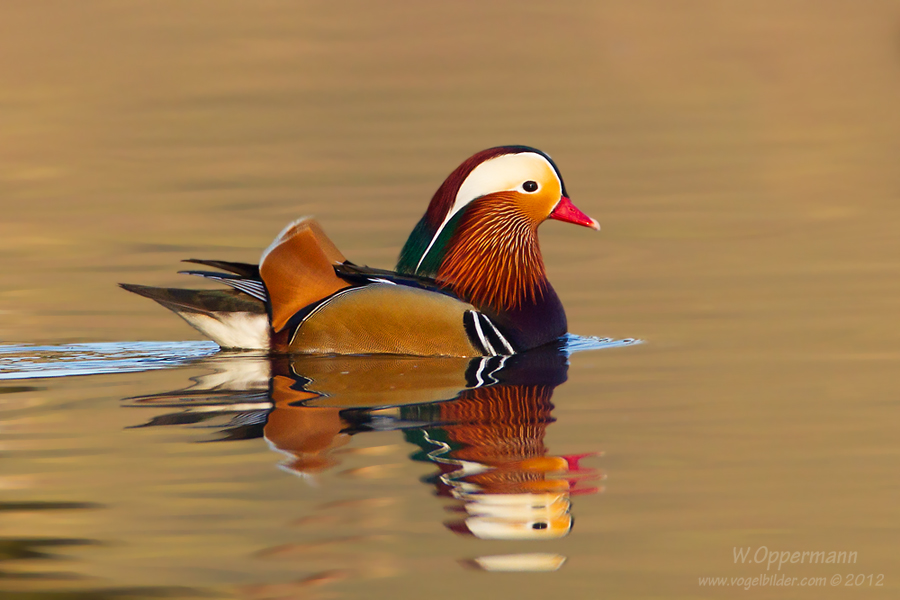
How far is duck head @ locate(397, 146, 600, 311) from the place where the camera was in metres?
7.90

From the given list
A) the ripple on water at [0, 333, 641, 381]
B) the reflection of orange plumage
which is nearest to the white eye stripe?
the ripple on water at [0, 333, 641, 381]

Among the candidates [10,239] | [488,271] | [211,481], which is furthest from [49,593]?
[10,239]

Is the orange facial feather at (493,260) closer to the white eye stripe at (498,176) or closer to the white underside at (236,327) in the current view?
the white eye stripe at (498,176)

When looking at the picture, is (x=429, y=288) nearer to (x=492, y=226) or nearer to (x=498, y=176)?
(x=492, y=226)

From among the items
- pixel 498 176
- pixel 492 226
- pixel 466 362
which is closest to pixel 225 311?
pixel 466 362

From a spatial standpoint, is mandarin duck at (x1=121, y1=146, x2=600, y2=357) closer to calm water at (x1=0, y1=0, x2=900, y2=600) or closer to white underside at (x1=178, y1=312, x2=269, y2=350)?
white underside at (x1=178, y1=312, x2=269, y2=350)

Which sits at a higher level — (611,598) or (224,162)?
(224,162)

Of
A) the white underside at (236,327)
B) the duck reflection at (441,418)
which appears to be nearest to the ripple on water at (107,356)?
the white underside at (236,327)

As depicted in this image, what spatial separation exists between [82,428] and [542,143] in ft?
31.9

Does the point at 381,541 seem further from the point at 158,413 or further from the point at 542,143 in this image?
the point at 542,143

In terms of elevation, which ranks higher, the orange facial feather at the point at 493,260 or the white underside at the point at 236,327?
the orange facial feather at the point at 493,260

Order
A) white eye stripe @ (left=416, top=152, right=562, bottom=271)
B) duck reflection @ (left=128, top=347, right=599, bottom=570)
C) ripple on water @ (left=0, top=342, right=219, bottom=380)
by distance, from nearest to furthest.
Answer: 1. duck reflection @ (left=128, top=347, right=599, bottom=570)
2. ripple on water @ (left=0, top=342, right=219, bottom=380)
3. white eye stripe @ (left=416, top=152, right=562, bottom=271)

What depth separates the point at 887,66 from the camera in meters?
19.3

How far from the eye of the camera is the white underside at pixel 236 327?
7.52 metres
